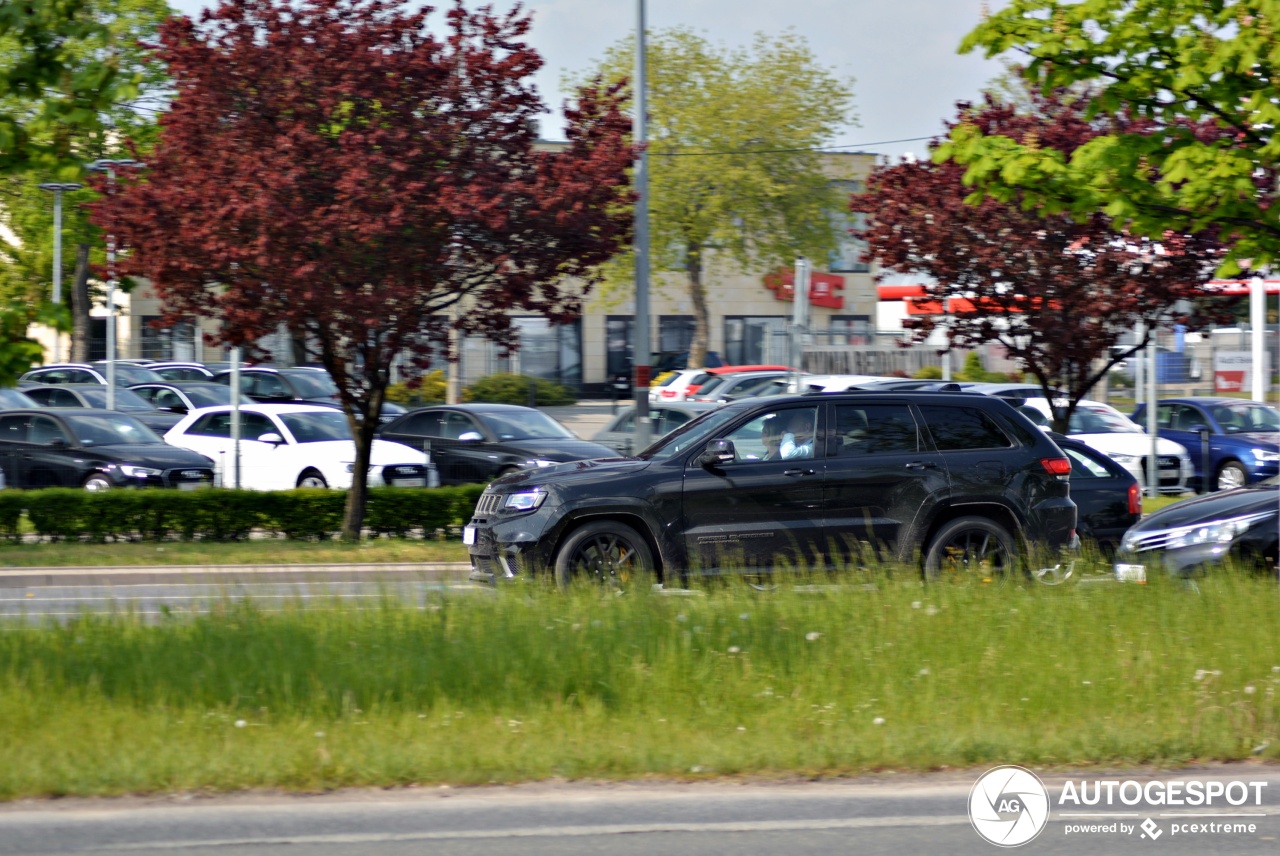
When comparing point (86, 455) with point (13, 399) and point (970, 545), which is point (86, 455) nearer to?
point (13, 399)

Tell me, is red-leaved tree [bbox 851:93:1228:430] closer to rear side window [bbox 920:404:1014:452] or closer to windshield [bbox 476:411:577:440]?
windshield [bbox 476:411:577:440]

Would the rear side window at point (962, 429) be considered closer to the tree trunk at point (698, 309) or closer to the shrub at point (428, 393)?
the shrub at point (428, 393)

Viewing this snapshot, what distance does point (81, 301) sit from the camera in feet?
159

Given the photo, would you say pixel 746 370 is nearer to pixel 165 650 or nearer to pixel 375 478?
pixel 375 478

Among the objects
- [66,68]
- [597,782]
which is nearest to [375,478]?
[66,68]

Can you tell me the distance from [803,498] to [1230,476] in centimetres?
1505

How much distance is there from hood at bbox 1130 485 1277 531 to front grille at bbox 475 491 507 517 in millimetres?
5251

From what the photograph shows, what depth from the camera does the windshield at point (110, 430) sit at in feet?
67.5

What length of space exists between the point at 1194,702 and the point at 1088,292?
11.7 meters

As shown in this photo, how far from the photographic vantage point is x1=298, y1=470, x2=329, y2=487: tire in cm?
2053

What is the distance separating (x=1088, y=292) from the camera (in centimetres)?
1789

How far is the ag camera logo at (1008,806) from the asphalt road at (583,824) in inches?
2.1

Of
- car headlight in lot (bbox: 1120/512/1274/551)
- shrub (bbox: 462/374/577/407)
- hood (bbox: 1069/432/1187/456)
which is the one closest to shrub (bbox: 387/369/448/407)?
shrub (bbox: 462/374/577/407)

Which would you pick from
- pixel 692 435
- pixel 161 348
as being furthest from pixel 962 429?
pixel 161 348
